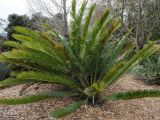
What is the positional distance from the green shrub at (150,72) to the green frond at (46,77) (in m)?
3.50

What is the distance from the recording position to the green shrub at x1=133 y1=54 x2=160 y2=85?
369 inches

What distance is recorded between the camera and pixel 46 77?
228 inches

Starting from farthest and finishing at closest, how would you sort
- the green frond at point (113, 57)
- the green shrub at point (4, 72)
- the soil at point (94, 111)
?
the green shrub at point (4, 72) → the green frond at point (113, 57) → the soil at point (94, 111)

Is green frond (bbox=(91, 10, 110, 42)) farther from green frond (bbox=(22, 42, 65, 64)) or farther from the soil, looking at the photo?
the soil

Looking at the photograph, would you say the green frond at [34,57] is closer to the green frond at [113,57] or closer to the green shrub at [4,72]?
the green frond at [113,57]

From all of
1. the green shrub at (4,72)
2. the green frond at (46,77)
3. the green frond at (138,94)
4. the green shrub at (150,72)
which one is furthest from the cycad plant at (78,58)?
the green shrub at (4,72)

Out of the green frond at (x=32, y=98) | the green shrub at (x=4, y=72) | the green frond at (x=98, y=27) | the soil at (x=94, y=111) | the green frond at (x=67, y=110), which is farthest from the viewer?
the green shrub at (x=4, y=72)

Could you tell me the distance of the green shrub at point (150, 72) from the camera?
9367 millimetres

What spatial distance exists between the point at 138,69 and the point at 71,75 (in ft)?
11.4

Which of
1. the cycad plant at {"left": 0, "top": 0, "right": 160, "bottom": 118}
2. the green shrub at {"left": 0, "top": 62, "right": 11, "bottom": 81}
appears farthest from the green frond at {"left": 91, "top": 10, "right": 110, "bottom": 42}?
the green shrub at {"left": 0, "top": 62, "right": 11, "bottom": 81}

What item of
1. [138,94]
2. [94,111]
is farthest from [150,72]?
[138,94]

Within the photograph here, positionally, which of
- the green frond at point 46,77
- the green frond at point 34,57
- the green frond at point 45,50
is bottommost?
the green frond at point 46,77

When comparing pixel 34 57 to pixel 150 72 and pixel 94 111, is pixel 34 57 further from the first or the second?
pixel 150 72

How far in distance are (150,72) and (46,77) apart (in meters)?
4.42
